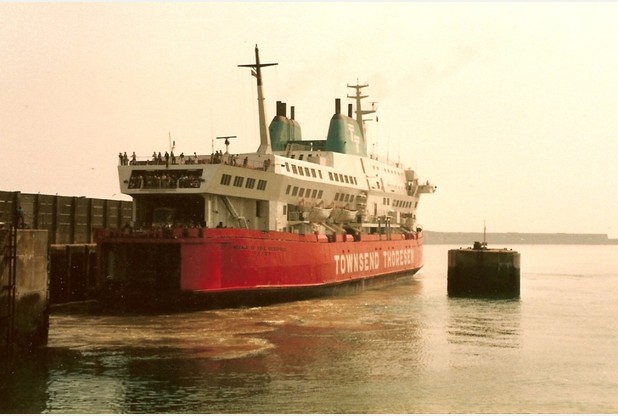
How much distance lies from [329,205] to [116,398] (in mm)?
25762

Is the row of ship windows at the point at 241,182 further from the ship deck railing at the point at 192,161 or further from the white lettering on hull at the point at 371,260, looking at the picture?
the white lettering on hull at the point at 371,260

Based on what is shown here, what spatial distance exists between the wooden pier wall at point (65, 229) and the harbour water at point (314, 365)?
443cm

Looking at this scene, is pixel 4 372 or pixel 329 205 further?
pixel 329 205

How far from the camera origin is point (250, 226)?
112ft

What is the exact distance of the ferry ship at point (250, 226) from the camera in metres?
28.7

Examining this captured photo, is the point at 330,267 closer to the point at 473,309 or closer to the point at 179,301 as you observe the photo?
the point at 473,309

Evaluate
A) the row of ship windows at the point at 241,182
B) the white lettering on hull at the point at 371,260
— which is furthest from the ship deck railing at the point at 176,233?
the white lettering on hull at the point at 371,260

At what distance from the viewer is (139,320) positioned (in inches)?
1073

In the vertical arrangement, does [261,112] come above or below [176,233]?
above

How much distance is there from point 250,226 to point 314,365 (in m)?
14.8

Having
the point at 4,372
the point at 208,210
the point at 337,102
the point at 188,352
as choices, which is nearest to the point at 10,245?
the point at 4,372

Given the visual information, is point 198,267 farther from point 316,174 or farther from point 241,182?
point 316,174

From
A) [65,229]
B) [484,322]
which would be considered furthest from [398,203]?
[65,229]

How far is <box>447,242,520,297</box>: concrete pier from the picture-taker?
42438 mm
